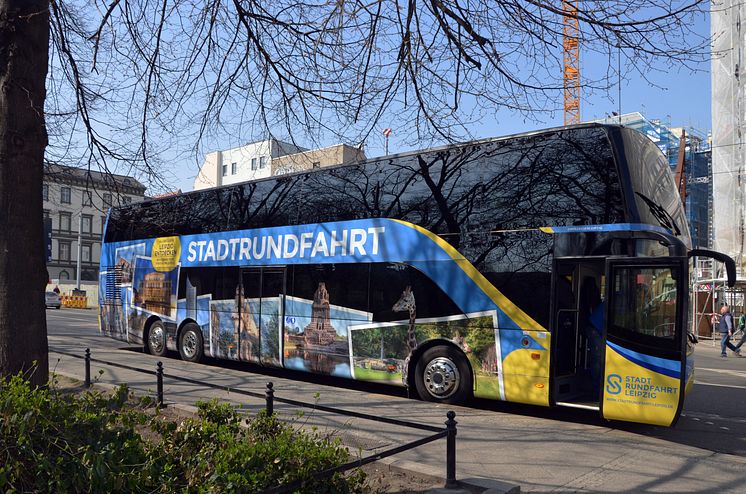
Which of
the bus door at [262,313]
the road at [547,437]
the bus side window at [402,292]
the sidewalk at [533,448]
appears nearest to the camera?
the sidewalk at [533,448]

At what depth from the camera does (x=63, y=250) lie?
3105 inches

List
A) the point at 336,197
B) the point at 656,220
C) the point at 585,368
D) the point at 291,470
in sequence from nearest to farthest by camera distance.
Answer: the point at 291,470
the point at 656,220
the point at 585,368
the point at 336,197

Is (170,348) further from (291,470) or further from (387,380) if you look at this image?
(291,470)

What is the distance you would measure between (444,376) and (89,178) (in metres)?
5.84

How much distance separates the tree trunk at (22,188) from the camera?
5.98 metres

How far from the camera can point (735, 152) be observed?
1254 inches

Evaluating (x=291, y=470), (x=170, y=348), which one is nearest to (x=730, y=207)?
(x=170, y=348)

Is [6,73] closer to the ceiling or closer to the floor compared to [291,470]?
closer to the ceiling

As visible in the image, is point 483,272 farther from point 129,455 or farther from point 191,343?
point 191,343

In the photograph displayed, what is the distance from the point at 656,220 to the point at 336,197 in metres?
5.35

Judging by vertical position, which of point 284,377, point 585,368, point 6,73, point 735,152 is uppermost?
point 735,152

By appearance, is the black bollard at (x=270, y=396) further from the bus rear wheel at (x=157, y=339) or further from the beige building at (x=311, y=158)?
the bus rear wheel at (x=157, y=339)

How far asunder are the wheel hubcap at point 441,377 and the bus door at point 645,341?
2.28 m

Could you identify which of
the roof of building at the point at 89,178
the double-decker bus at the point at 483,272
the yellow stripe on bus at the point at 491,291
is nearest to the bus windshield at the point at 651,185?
the double-decker bus at the point at 483,272
